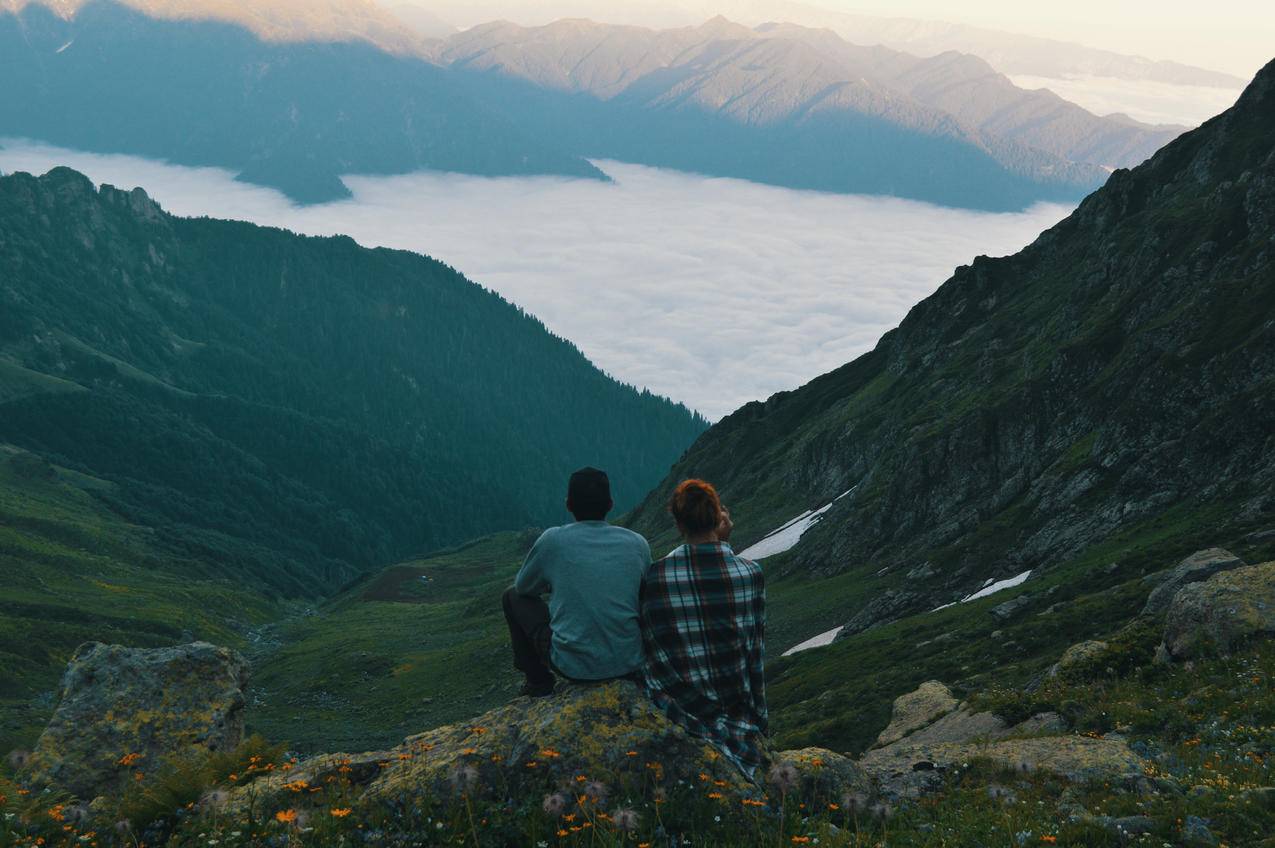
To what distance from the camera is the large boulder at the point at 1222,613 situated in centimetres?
2245

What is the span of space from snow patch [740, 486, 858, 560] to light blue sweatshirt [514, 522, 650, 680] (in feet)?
290

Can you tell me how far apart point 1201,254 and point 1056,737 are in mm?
70327

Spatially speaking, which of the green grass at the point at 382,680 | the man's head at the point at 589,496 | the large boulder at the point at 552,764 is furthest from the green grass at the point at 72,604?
the man's head at the point at 589,496

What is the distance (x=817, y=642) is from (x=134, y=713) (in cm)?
5374

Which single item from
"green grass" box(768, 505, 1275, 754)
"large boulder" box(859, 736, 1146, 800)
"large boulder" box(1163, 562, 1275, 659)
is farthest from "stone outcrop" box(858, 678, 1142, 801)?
"green grass" box(768, 505, 1275, 754)

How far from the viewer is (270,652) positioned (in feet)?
479

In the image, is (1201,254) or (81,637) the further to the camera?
(81,637)

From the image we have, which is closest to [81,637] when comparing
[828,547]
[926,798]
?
[828,547]

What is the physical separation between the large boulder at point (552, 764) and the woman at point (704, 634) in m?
0.46

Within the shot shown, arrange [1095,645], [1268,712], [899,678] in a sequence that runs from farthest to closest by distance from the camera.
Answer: [899,678] → [1095,645] → [1268,712]

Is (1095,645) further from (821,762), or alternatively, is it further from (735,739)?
(735,739)

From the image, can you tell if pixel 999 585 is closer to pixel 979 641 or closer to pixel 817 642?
pixel 817 642

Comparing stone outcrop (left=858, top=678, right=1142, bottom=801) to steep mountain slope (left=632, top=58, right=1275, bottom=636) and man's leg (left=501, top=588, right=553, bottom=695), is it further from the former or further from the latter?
steep mountain slope (left=632, top=58, right=1275, bottom=636)

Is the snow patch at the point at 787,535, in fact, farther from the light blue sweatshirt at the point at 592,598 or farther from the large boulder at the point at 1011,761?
the light blue sweatshirt at the point at 592,598
